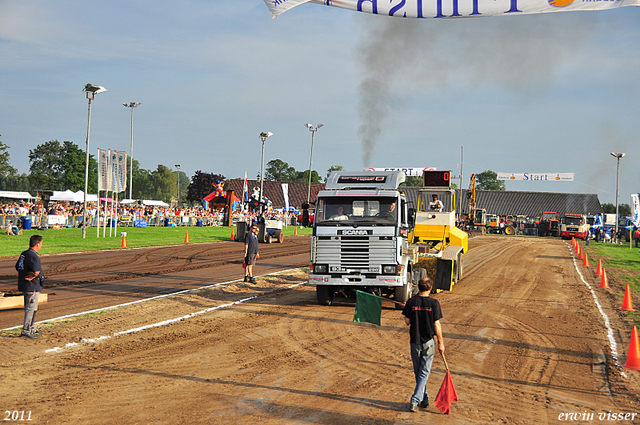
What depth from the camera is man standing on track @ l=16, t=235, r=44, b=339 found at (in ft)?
31.3

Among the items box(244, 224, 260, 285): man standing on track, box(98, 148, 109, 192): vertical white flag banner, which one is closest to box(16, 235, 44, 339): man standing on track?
box(244, 224, 260, 285): man standing on track

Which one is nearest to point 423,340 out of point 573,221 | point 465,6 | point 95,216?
point 465,6

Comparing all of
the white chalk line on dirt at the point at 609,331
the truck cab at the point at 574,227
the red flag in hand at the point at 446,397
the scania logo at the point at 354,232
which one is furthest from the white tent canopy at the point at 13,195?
the truck cab at the point at 574,227

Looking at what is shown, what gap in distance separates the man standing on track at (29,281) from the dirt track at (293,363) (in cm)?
36

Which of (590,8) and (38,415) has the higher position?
(590,8)

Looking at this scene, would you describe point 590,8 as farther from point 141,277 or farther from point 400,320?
point 141,277

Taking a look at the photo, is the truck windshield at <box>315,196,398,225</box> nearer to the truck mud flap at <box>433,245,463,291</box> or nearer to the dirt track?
the dirt track

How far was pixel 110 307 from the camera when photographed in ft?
42.4

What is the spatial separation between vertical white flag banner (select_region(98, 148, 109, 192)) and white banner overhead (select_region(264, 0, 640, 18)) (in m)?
29.7

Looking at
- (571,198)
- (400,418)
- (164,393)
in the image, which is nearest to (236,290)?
(164,393)

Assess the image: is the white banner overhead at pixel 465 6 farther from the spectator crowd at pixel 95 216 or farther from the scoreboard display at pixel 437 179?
the spectator crowd at pixel 95 216

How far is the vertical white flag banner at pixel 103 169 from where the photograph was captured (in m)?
33.1

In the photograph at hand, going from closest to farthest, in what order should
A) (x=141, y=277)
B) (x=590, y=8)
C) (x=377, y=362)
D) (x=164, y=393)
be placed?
1. (x=590, y=8)
2. (x=164, y=393)
3. (x=377, y=362)
4. (x=141, y=277)

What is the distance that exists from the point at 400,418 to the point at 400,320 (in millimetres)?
6183
